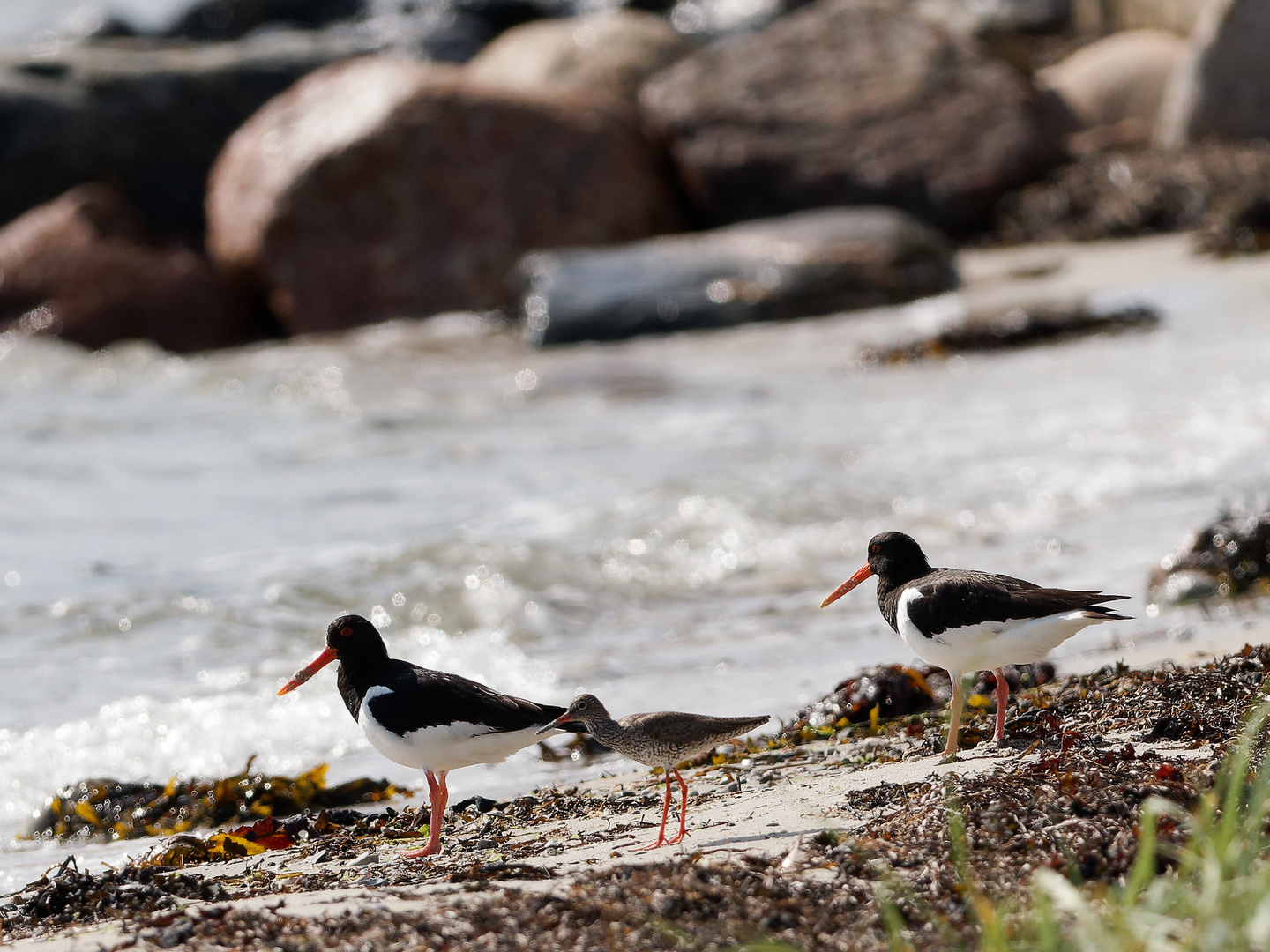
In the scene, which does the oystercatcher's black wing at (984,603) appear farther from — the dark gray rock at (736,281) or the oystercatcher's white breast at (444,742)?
the dark gray rock at (736,281)

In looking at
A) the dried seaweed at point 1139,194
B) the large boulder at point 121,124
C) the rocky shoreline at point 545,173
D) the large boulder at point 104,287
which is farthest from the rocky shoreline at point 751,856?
the large boulder at point 121,124

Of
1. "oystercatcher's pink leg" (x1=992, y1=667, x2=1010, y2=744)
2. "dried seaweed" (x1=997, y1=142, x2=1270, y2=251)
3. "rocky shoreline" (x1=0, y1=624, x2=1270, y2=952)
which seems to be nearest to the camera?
"rocky shoreline" (x1=0, y1=624, x2=1270, y2=952)

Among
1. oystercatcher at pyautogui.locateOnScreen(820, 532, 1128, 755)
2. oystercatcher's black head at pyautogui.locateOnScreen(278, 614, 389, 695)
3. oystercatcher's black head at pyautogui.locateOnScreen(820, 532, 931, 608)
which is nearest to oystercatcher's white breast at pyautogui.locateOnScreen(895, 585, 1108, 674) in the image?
oystercatcher at pyautogui.locateOnScreen(820, 532, 1128, 755)

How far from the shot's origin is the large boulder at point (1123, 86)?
779 inches

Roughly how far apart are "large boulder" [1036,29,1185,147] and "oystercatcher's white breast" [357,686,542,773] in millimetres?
17255

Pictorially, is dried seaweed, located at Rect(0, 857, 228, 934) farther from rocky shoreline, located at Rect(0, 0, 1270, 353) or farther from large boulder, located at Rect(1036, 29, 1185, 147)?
large boulder, located at Rect(1036, 29, 1185, 147)

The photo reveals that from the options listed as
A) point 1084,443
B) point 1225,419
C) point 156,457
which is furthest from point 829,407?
point 156,457

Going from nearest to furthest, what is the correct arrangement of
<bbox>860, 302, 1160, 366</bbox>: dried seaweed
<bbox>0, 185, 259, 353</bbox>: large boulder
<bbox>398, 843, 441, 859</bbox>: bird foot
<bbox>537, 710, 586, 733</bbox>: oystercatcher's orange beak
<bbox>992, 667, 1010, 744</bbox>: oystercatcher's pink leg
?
<bbox>398, 843, 441, 859</bbox>: bird foot, <bbox>537, 710, 586, 733</bbox>: oystercatcher's orange beak, <bbox>992, 667, 1010, 744</bbox>: oystercatcher's pink leg, <bbox>860, 302, 1160, 366</bbox>: dried seaweed, <bbox>0, 185, 259, 353</bbox>: large boulder

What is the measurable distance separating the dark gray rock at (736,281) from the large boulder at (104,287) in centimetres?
460

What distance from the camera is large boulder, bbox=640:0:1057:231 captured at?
17.5m

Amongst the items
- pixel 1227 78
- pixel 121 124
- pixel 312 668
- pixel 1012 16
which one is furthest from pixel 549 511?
pixel 1012 16

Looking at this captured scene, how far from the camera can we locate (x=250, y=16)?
29.1 meters

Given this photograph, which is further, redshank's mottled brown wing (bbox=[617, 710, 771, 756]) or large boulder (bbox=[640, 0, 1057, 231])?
large boulder (bbox=[640, 0, 1057, 231])

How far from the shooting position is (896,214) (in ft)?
53.1
